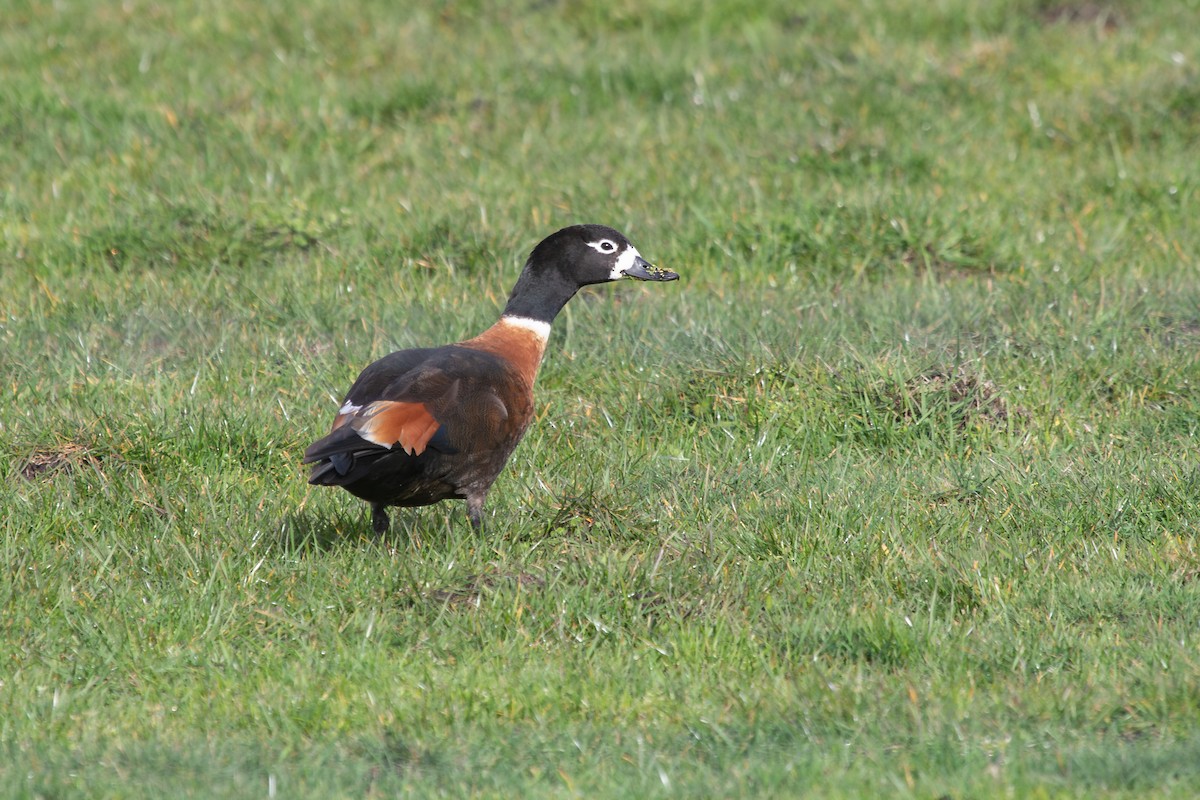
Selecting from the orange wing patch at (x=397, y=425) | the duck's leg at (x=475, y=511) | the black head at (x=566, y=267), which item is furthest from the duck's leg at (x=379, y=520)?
the black head at (x=566, y=267)

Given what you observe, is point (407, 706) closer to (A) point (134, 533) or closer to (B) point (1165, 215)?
(A) point (134, 533)

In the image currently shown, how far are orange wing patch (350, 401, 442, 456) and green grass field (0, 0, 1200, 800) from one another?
0.43m

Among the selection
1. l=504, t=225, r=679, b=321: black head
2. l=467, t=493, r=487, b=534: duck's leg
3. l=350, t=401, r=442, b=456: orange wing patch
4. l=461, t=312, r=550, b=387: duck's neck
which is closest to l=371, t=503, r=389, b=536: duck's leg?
l=467, t=493, r=487, b=534: duck's leg

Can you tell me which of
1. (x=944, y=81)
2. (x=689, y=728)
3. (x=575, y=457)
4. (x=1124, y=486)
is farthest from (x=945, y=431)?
(x=944, y=81)

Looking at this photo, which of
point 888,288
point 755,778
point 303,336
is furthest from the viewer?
point 888,288

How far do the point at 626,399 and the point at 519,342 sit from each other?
76 cm

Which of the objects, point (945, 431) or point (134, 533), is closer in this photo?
point (134, 533)

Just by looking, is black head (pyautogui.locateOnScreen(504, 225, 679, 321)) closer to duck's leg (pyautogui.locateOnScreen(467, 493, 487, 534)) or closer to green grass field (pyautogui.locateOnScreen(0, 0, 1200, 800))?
green grass field (pyautogui.locateOnScreen(0, 0, 1200, 800))

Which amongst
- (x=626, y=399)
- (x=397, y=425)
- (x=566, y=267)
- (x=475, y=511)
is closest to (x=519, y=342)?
(x=566, y=267)

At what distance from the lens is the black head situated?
6484 mm

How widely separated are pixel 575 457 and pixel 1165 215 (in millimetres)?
4581

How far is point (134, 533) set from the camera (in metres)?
5.68

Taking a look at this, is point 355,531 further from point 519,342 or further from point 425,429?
point 519,342

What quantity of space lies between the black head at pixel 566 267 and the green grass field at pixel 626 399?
57 cm
